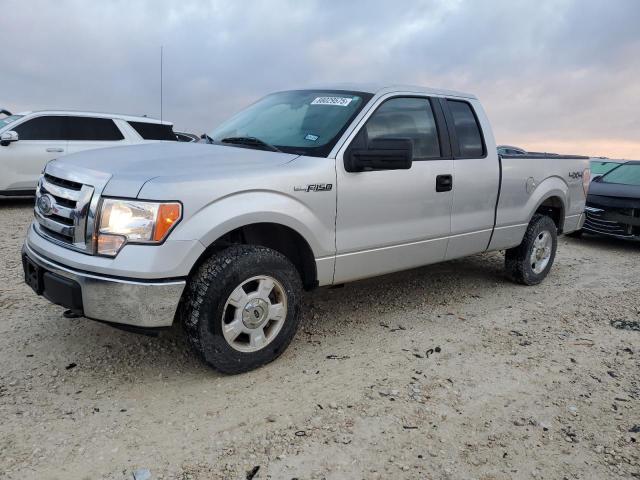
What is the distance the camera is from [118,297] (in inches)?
113

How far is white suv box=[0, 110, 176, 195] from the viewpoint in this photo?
9.04 meters

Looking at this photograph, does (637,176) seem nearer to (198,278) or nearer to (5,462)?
(198,278)

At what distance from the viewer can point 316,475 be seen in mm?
2451

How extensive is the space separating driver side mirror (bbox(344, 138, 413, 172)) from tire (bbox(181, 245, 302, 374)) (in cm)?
83

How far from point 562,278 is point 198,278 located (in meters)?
4.63

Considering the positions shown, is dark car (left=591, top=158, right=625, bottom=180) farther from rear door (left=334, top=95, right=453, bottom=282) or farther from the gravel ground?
rear door (left=334, top=95, right=453, bottom=282)

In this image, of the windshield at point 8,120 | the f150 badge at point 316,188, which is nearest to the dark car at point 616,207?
the f150 badge at point 316,188

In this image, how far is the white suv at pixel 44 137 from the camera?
29.7 feet

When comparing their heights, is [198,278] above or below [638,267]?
above

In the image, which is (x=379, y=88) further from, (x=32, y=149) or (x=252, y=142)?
(x=32, y=149)

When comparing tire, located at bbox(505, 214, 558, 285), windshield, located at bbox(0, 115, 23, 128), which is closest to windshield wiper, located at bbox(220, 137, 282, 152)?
tire, located at bbox(505, 214, 558, 285)

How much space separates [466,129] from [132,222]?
3106 millimetres

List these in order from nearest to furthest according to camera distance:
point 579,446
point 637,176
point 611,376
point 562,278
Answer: point 579,446, point 611,376, point 562,278, point 637,176

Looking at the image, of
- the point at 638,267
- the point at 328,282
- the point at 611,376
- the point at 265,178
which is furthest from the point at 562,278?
the point at 265,178
